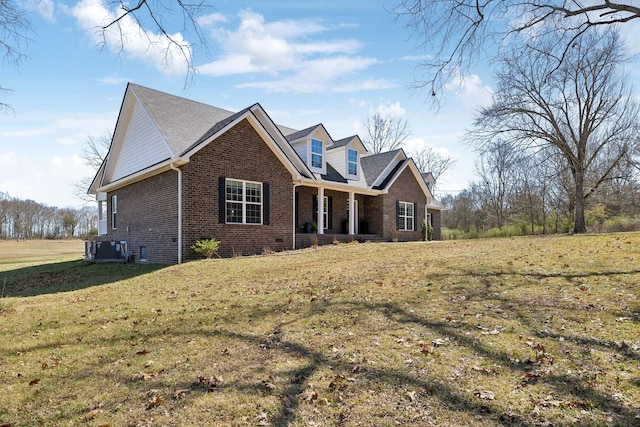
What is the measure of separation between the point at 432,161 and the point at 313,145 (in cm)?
3109

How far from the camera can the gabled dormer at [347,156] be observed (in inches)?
833

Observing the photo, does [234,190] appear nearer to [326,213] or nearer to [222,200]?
[222,200]

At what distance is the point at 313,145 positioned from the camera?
19.3 m

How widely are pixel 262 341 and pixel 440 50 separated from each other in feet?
22.5

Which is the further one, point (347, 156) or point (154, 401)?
point (347, 156)

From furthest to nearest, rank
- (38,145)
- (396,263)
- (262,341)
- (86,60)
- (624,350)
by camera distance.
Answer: (38,145) → (396,263) → (86,60) → (262,341) → (624,350)

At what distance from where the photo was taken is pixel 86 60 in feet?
25.0

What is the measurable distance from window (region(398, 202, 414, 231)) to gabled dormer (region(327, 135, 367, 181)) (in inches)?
150

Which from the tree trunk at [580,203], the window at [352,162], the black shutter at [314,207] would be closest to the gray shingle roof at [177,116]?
the black shutter at [314,207]

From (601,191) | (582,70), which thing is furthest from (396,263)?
(601,191)

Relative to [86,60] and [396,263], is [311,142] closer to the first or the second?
[396,263]

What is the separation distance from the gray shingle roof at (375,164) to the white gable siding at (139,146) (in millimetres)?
11858

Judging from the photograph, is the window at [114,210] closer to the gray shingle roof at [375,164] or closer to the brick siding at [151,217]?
the brick siding at [151,217]

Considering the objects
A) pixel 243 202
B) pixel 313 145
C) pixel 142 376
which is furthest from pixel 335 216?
pixel 142 376
